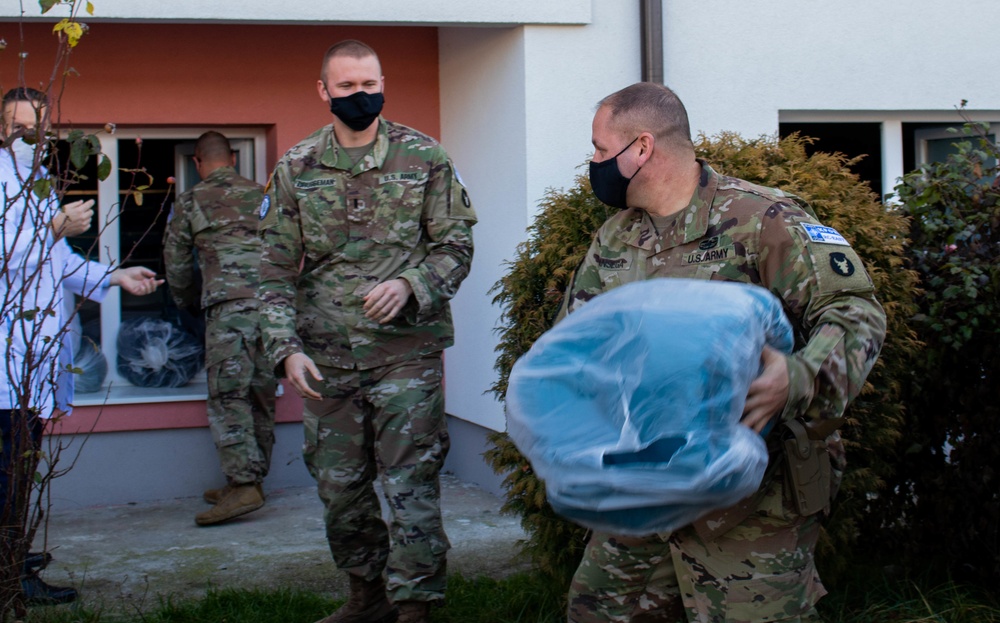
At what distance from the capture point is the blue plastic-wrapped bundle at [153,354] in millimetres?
6559

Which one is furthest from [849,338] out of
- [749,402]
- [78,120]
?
[78,120]

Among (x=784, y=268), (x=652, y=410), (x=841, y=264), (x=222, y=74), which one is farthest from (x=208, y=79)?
(x=652, y=410)

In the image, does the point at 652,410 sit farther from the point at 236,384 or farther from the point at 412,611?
the point at 236,384

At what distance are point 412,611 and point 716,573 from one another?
5.05ft

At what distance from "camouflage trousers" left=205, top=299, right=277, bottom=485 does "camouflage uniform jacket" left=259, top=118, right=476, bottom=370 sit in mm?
2026

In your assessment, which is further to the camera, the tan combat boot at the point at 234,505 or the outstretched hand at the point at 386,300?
the tan combat boot at the point at 234,505

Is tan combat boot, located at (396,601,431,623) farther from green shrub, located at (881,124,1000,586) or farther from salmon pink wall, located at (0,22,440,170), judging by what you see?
salmon pink wall, located at (0,22,440,170)

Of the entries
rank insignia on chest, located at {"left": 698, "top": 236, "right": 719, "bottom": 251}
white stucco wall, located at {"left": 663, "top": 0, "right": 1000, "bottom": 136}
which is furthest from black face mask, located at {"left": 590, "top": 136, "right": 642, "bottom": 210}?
white stucco wall, located at {"left": 663, "top": 0, "right": 1000, "bottom": 136}

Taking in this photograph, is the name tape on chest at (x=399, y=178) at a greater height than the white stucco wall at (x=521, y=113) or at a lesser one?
lesser

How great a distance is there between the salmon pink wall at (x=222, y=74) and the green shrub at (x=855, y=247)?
2.97 metres

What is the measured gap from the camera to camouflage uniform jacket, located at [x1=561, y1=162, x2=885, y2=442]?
242cm

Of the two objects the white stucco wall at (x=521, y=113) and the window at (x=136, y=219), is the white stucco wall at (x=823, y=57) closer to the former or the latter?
the white stucco wall at (x=521, y=113)

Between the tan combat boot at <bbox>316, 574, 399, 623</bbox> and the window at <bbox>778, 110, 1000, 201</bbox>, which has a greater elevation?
the window at <bbox>778, 110, 1000, 201</bbox>

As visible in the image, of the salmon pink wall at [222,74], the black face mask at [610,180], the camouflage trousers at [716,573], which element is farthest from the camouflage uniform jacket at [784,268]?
the salmon pink wall at [222,74]
